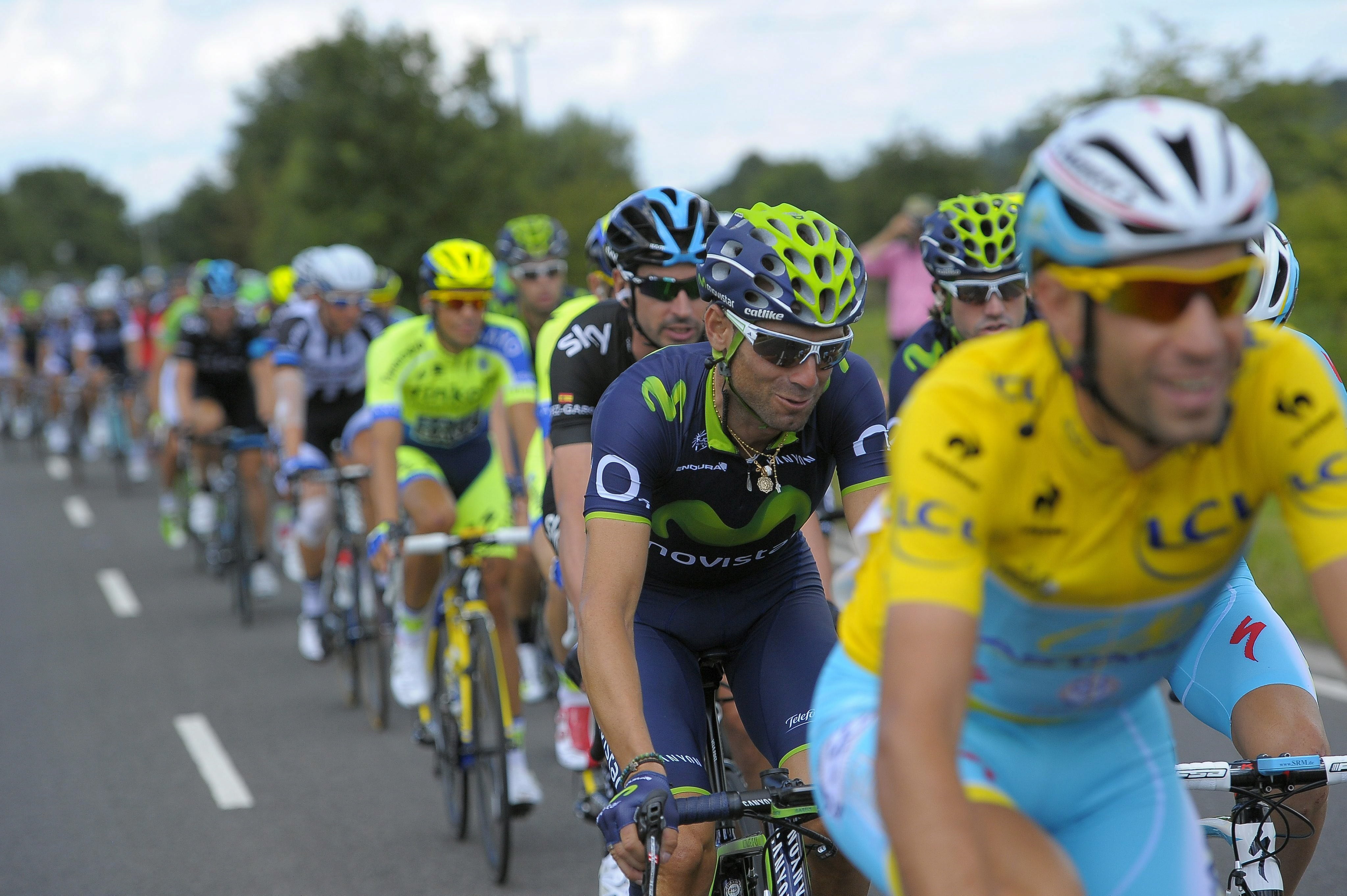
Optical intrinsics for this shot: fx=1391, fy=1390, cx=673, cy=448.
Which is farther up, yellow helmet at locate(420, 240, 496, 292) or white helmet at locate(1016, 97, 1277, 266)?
white helmet at locate(1016, 97, 1277, 266)

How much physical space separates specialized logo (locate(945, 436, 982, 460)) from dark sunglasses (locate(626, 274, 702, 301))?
263cm

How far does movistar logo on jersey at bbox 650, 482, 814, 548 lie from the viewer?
358cm

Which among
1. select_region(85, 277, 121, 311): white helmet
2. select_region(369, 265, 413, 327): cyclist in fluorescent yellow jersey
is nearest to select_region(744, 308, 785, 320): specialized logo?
select_region(369, 265, 413, 327): cyclist in fluorescent yellow jersey

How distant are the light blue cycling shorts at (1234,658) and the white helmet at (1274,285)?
0.69 m

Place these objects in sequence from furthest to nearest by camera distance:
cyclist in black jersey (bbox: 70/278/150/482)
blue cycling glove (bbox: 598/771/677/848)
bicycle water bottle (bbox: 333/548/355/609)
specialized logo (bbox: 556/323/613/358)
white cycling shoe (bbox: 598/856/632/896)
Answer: cyclist in black jersey (bbox: 70/278/150/482) → bicycle water bottle (bbox: 333/548/355/609) → specialized logo (bbox: 556/323/613/358) → white cycling shoe (bbox: 598/856/632/896) → blue cycling glove (bbox: 598/771/677/848)

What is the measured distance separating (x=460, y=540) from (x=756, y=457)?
10.2 feet

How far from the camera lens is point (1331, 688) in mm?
7273

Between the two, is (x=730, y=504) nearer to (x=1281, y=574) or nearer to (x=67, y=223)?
(x=1281, y=574)

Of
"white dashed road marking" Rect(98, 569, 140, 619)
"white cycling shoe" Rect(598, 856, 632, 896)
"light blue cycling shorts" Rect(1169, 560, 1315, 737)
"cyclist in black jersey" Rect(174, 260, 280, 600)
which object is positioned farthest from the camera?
"white dashed road marking" Rect(98, 569, 140, 619)

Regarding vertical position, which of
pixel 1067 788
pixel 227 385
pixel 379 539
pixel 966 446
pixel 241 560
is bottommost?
pixel 241 560

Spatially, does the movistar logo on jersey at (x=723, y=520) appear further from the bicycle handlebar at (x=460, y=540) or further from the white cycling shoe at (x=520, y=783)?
the white cycling shoe at (x=520, y=783)

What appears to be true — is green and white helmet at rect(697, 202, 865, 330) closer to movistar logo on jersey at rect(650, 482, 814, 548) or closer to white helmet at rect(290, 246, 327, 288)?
movistar logo on jersey at rect(650, 482, 814, 548)

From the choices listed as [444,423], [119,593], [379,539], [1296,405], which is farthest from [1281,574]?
[119,593]

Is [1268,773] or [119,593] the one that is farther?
[119,593]
